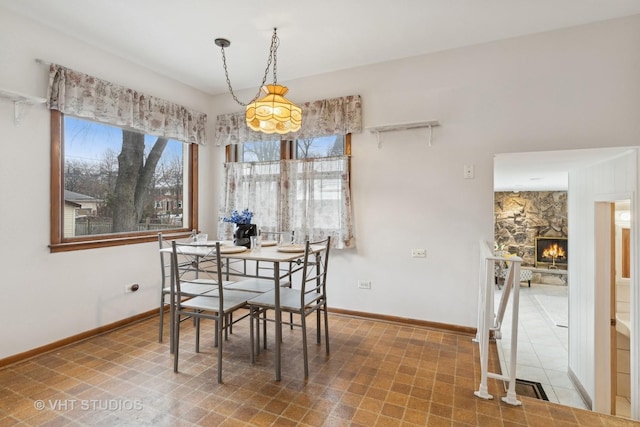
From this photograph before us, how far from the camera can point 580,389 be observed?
316 centimetres

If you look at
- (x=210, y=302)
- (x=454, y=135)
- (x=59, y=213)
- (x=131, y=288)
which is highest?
(x=454, y=135)

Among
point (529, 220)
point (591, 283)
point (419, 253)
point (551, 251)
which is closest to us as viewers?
point (591, 283)

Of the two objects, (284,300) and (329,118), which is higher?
(329,118)

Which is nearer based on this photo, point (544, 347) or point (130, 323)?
point (130, 323)

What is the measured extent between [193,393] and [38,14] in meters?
3.10

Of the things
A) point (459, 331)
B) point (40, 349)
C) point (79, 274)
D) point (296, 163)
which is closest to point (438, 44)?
point (296, 163)

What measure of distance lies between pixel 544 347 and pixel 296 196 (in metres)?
3.71

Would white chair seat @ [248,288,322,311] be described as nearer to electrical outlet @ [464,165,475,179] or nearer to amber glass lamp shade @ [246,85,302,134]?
amber glass lamp shade @ [246,85,302,134]

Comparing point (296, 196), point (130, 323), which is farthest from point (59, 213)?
point (296, 196)

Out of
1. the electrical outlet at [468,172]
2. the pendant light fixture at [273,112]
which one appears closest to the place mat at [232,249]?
the pendant light fixture at [273,112]

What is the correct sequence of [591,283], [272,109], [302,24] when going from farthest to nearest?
1. [591,283]
2. [302,24]
3. [272,109]

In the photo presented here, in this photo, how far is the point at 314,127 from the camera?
3.67 meters

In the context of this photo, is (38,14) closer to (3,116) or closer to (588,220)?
(3,116)
